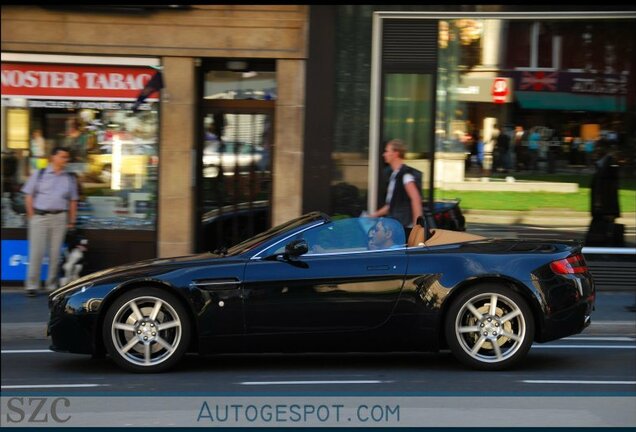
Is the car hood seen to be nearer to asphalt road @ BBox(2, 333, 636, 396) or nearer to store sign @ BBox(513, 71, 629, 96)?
asphalt road @ BBox(2, 333, 636, 396)

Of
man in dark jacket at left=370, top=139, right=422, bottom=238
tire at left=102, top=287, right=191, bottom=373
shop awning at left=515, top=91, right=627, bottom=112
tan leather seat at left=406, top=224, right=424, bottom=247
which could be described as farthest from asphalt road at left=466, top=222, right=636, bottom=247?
tire at left=102, top=287, right=191, bottom=373

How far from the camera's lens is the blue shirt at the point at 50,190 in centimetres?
1147

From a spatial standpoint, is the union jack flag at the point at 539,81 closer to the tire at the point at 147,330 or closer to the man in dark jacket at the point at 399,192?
the man in dark jacket at the point at 399,192

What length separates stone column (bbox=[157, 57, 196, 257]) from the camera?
Answer: 12.4 meters

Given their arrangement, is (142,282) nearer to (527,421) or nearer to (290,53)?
(527,421)

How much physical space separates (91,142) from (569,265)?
7.45 meters

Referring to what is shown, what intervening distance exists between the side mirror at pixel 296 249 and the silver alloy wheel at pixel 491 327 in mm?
1295

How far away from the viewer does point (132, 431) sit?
18.5 feet

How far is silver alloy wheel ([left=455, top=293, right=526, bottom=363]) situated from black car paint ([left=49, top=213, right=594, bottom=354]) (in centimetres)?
14

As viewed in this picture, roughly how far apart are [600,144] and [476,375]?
6.07m

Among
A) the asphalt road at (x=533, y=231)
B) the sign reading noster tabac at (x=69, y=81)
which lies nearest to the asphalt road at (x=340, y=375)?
the asphalt road at (x=533, y=231)

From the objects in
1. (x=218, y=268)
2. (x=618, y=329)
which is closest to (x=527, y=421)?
(x=218, y=268)

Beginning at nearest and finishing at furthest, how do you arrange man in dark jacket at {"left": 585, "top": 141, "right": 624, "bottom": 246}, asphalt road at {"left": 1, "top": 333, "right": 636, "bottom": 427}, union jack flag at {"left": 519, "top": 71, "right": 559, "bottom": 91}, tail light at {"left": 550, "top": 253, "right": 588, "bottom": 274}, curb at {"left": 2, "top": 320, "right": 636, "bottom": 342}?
asphalt road at {"left": 1, "top": 333, "right": 636, "bottom": 427}, tail light at {"left": 550, "top": 253, "right": 588, "bottom": 274}, curb at {"left": 2, "top": 320, "right": 636, "bottom": 342}, man in dark jacket at {"left": 585, "top": 141, "right": 624, "bottom": 246}, union jack flag at {"left": 519, "top": 71, "right": 559, "bottom": 91}

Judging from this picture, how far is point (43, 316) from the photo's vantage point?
1027 cm
